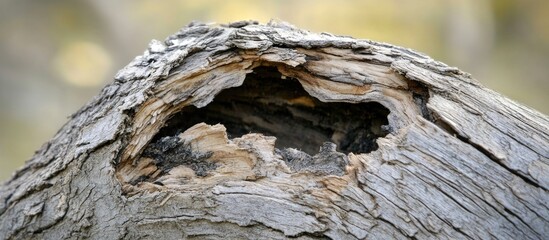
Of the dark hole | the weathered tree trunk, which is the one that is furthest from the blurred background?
the weathered tree trunk

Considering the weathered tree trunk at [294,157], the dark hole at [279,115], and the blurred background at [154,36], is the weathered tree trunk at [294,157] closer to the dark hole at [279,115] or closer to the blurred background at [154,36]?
the dark hole at [279,115]

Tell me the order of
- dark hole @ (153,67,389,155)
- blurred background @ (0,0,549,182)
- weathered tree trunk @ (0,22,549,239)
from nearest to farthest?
weathered tree trunk @ (0,22,549,239) < dark hole @ (153,67,389,155) < blurred background @ (0,0,549,182)

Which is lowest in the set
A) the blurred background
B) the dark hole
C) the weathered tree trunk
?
the weathered tree trunk

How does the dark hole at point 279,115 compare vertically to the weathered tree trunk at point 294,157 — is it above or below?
above

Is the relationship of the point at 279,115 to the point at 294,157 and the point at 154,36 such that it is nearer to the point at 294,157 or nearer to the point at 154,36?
the point at 294,157

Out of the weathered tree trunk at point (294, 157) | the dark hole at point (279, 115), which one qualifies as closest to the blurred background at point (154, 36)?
the dark hole at point (279, 115)

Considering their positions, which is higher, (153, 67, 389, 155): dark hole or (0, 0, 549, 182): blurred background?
(0, 0, 549, 182): blurred background

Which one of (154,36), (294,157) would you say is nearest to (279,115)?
(294,157)

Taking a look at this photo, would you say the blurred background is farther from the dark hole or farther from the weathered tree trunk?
the weathered tree trunk
